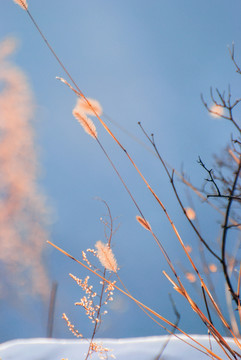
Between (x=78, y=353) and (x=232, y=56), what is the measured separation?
1.03m

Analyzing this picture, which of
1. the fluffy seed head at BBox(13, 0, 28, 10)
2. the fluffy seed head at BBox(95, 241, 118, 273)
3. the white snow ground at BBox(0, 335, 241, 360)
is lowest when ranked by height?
the white snow ground at BBox(0, 335, 241, 360)

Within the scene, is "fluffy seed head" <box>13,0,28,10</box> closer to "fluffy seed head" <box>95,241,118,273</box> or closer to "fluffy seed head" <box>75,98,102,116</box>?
"fluffy seed head" <box>75,98,102,116</box>

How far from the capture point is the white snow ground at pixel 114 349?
1051mm

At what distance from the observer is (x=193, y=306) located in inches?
21.5

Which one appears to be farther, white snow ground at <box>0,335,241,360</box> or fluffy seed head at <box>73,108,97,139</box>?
white snow ground at <box>0,335,241,360</box>

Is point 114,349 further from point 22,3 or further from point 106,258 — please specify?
point 22,3

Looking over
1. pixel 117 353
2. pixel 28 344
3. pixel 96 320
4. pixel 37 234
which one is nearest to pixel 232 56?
pixel 96 320

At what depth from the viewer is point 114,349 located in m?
1.12

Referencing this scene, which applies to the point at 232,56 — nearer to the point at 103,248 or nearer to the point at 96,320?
the point at 103,248

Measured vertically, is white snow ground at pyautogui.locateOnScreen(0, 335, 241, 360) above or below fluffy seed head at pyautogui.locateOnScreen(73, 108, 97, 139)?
below

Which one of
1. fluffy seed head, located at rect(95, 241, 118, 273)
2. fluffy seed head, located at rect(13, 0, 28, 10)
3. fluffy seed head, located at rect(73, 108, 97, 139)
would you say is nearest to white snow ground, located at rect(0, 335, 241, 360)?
fluffy seed head, located at rect(95, 241, 118, 273)

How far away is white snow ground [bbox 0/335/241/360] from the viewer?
3.45 ft

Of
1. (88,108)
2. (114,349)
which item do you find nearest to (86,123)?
(88,108)

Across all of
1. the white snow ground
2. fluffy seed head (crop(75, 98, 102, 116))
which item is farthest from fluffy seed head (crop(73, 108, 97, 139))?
the white snow ground
